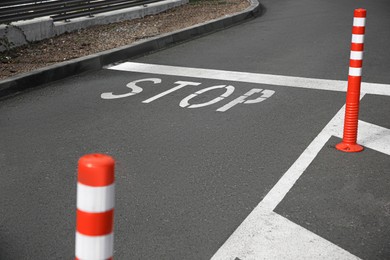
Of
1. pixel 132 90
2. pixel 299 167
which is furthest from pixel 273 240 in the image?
pixel 132 90

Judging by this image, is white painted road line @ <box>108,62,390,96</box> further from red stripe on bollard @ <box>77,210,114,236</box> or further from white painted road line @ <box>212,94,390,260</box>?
red stripe on bollard @ <box>77,210,114,236</box>

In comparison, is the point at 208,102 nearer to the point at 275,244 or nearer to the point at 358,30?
the point at 358,30

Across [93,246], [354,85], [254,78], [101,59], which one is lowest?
[254,78]

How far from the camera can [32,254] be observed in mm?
4031

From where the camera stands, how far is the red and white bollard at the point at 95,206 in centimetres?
211

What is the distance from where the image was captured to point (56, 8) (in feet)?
40.1

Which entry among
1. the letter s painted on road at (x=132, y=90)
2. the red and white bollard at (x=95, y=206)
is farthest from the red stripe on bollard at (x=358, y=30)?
the red and white bollard at (x=95, y=206)

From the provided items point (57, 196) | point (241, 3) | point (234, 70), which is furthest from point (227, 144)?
point (241, 3)

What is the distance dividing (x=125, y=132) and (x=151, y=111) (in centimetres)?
85

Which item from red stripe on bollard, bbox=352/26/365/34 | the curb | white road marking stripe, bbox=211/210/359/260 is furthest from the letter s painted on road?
white road marking stripe, bbox=211/210/359/260

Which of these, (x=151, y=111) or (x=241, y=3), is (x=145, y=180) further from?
(x=241, y=3)

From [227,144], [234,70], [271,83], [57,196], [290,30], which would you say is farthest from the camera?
[290,30]

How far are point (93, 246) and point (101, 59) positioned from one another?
8.23 metres

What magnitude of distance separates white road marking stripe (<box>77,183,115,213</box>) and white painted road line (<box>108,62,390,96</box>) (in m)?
6.59
